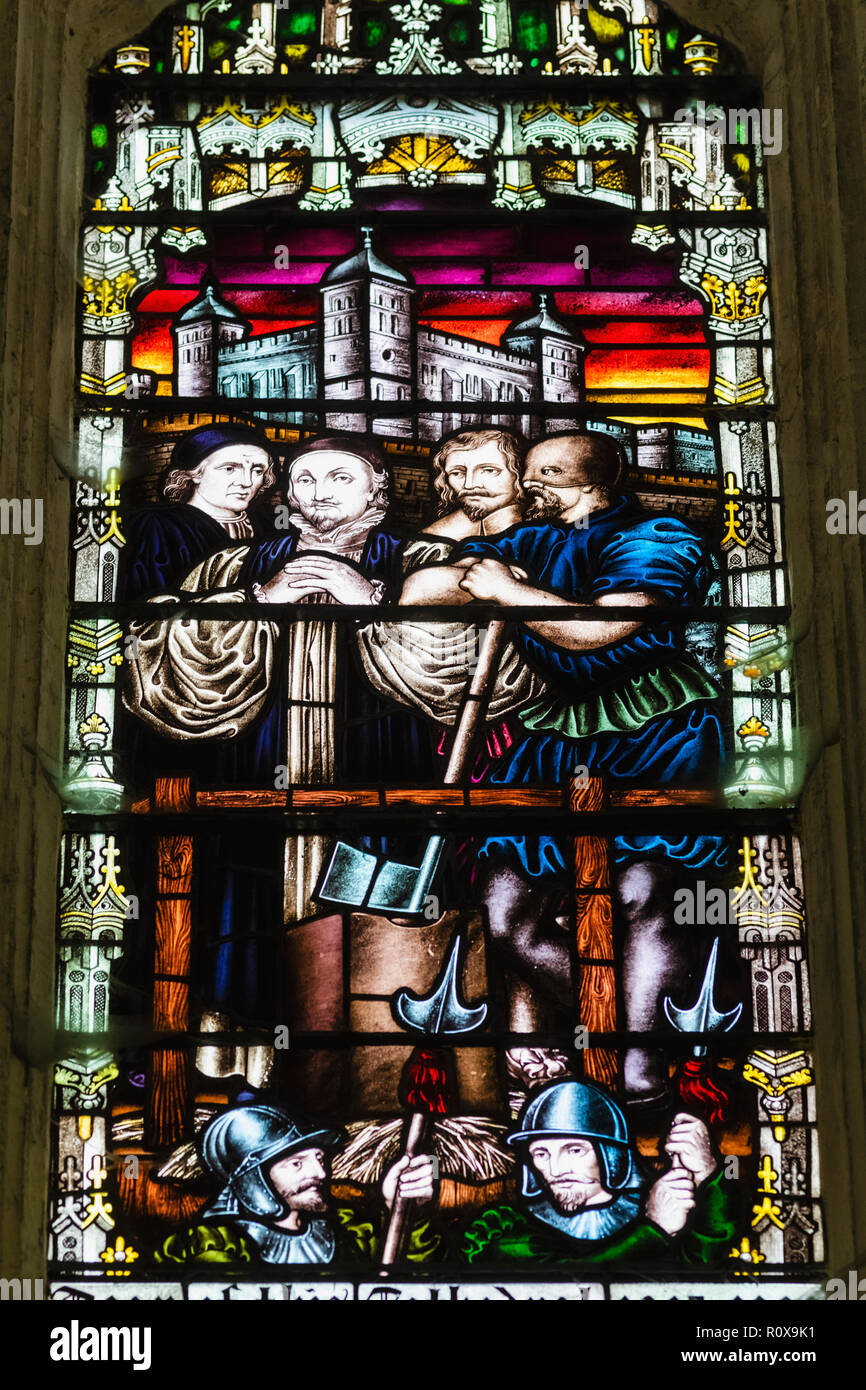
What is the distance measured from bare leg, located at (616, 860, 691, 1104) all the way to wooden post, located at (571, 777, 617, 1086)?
5 centimetres

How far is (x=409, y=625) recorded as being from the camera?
33.3ft

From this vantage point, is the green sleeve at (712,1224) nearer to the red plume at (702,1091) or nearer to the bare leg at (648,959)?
the red plume at (702,1091)

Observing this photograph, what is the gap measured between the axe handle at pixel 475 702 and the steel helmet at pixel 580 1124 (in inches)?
42.6

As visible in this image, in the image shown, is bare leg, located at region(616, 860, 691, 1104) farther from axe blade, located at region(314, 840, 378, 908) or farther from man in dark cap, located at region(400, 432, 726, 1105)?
axe blade, located at region(314, 840, 378, 908)

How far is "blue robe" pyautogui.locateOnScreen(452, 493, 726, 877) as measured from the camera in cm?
988

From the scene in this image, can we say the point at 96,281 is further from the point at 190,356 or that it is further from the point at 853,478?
the point at 853,478

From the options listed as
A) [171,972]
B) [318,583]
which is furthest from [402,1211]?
[318,583]

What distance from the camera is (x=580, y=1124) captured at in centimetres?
947

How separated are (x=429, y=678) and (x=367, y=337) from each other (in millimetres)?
1300

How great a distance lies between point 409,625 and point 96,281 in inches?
68.1

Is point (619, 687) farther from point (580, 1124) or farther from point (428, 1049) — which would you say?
point (580, 1124)

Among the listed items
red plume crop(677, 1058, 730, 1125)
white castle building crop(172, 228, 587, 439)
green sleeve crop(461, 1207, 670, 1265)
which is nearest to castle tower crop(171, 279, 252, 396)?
white castle building crop(172, 228, 587, 439)

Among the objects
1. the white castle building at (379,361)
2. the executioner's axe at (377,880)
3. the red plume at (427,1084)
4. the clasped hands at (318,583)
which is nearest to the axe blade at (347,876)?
the executioner's axe at (377,880)

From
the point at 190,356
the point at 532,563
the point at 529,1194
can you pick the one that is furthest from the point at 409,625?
the point at 529,1194
